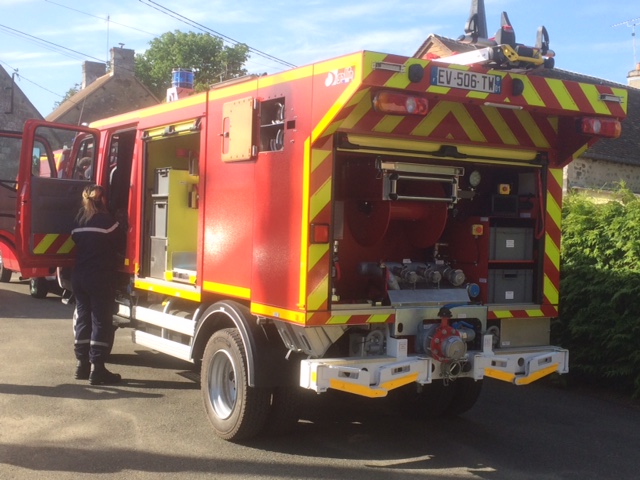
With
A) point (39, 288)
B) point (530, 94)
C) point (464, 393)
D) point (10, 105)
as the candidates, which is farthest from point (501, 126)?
point (10, 105)

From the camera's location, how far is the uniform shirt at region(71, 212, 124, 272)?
24.9 feet

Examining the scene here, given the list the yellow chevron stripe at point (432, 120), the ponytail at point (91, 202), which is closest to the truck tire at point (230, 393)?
the yellow chevron stripe at point (432, 120)

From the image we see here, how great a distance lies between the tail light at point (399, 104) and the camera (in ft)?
16.3

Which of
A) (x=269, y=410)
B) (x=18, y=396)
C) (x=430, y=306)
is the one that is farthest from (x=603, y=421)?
(x=18, y=396)

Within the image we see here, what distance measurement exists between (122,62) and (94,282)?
110 ft

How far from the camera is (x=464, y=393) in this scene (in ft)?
22.1

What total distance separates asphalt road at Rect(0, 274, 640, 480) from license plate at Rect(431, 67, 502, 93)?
265 cm

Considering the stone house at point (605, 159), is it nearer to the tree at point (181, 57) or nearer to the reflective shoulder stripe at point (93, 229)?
the reflective shoulder stripe at point (93, 229)

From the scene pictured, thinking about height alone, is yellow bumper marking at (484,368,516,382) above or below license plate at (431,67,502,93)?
below

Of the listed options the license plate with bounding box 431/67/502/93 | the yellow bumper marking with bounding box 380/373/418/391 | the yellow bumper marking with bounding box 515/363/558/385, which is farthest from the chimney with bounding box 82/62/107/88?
the yellow bumper marking with bounding box 380/373/418/391

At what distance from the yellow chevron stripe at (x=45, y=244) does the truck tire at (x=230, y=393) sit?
2.82m

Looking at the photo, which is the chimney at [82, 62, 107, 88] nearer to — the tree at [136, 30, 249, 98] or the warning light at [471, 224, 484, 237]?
the tree at [136, 30, 249, 98]

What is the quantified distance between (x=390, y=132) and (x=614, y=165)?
722 inches

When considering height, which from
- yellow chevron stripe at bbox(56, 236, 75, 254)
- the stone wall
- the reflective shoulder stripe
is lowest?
yellow chevron stripe at bbox(56, 236, 75, 254)
